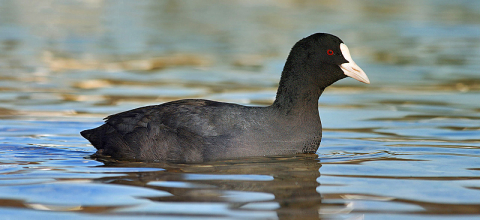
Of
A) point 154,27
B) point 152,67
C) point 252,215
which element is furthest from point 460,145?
point 154,27

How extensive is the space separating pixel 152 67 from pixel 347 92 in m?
4.12

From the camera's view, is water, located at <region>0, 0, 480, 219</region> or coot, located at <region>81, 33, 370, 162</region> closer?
water, located at <region>0, 0, 480, 219</region>

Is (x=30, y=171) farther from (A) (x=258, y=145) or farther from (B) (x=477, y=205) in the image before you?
(B) (x=477, y=205)

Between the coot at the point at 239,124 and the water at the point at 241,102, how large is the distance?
0.17 meters

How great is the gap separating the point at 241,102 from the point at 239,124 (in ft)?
12.5

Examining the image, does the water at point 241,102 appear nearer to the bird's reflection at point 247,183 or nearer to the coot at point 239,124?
the bird's reflection at point 247,183

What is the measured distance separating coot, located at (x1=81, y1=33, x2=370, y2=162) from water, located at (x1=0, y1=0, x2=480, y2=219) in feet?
0.57

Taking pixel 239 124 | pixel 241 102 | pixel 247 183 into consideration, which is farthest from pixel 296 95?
pixel 241 102

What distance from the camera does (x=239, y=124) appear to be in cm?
592

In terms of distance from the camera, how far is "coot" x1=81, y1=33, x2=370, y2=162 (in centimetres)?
589

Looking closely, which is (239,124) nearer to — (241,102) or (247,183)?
(247,183)

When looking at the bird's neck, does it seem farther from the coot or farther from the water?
the water

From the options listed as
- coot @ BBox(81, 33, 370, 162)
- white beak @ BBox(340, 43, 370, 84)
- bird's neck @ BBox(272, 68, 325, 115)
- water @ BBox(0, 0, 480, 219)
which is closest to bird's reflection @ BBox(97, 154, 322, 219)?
water @ BBox(0, 0, 480, 219)

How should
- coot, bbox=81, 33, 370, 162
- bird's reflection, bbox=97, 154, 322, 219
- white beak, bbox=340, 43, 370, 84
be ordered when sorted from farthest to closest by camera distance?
white beak, bbox=340, 43, 370, 84, coot, bbox=81, 33, 370, 162, bird's reflection, bbox=97, 154, 322, 219
